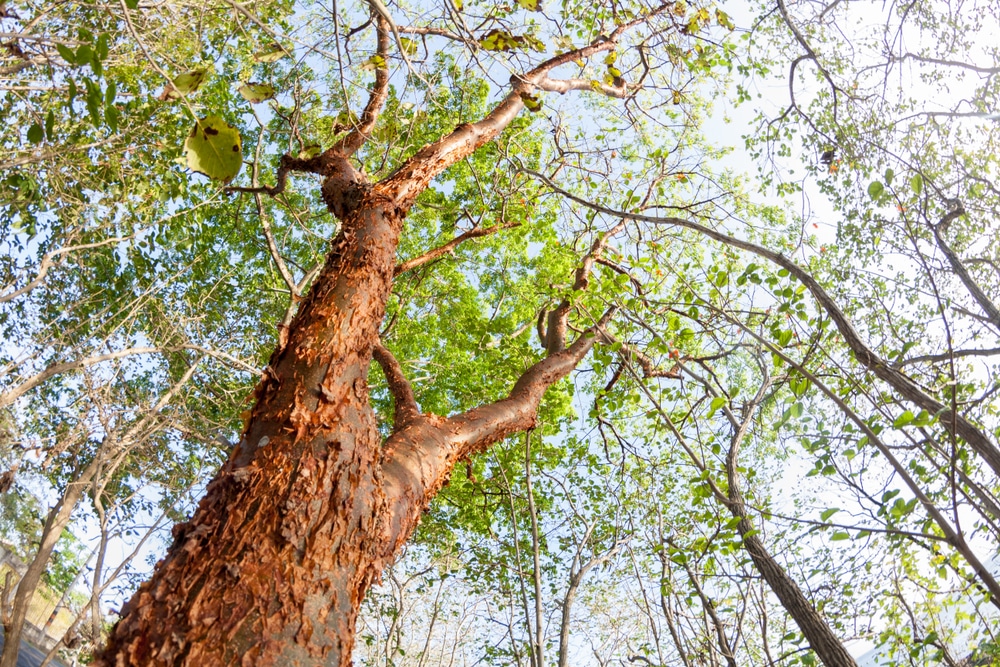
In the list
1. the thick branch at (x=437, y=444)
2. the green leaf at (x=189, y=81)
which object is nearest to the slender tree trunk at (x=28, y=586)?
the thick branch at (x=437, y=444)

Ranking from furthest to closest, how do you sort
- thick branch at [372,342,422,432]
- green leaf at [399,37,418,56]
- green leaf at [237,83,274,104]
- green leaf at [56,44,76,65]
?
thick branch at [372,342,422,432] → green leaf at [399,37,418,56] → green leaf at [237,83,274,104] → green leaf at [56,44,76,65]

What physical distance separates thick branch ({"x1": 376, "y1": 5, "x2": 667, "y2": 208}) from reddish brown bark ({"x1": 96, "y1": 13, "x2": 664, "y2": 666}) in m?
0.03

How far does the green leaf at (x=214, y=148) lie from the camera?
1590mm

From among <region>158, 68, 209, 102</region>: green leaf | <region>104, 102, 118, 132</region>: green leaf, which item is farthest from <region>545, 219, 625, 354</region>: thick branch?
<region>104, 102, 118, 132</region>: green leaf

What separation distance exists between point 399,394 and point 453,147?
1530 mm

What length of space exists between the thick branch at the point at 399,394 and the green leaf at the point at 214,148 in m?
1.59

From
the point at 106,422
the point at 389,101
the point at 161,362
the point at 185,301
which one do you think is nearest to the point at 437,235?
the point at 389,101

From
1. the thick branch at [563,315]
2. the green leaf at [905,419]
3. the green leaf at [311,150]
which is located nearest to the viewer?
the green leaf at [905,419]

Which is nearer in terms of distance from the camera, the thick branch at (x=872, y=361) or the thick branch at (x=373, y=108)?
the thick branch at (x=872, y=361)

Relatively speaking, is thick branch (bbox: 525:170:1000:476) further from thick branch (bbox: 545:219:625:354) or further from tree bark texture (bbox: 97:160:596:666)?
thick branch (bbox: 545:219:625:354)

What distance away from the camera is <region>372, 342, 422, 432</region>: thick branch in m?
3.26

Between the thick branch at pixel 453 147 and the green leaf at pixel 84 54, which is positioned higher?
the thick branch at pixel 453 147

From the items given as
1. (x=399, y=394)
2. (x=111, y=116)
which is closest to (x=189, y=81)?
(x=111, y=116)

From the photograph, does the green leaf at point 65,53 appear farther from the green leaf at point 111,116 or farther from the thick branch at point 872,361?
the thick branch at point 872,361
